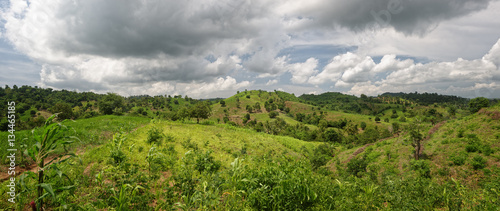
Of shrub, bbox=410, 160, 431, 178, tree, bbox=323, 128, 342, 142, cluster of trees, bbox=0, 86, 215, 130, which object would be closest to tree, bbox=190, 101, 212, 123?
cluster of trees, bbox=0, 86, 215, 130

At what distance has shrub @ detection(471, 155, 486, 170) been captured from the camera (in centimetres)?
1734

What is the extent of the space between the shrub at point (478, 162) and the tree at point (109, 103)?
74.5 meters

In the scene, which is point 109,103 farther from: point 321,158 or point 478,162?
point 478,162

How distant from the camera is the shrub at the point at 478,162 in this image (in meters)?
17.3

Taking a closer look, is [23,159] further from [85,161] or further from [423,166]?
[423,166]

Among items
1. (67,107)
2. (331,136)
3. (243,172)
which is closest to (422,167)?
(243,172)

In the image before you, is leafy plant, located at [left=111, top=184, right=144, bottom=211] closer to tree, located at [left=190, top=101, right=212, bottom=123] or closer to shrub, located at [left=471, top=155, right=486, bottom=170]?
shrub, located at [left=471, top=155, right=486, bottom=170]

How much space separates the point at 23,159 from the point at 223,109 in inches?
6168

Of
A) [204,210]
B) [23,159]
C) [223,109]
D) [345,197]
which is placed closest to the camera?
[204,210]

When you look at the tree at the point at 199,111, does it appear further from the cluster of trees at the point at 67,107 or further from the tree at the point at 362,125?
the tree at the point at 362,125

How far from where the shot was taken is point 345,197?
213 inches

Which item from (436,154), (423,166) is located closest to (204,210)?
(423,166)

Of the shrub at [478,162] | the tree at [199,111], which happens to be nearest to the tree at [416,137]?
the shrub at [478,162]

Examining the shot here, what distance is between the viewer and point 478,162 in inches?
687
